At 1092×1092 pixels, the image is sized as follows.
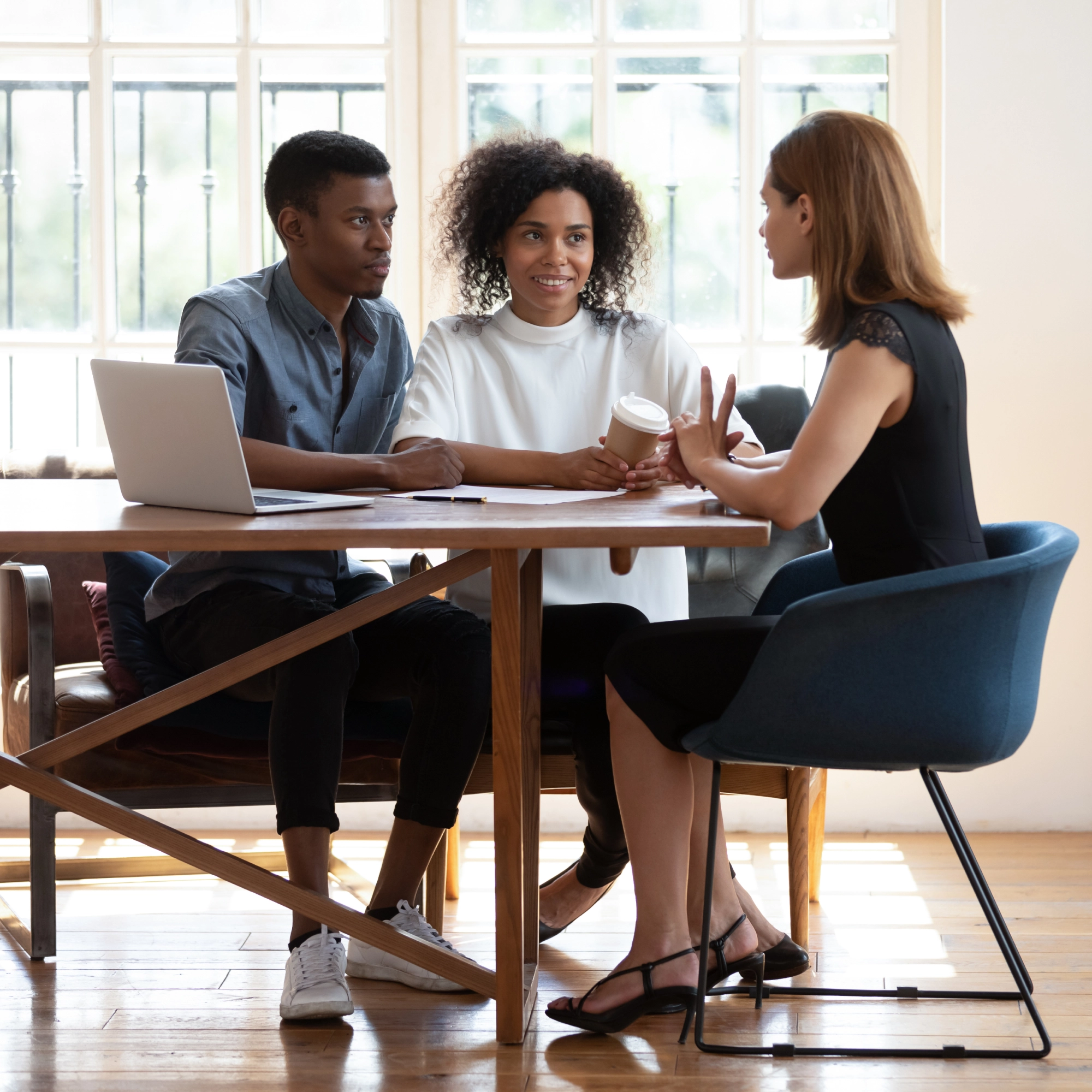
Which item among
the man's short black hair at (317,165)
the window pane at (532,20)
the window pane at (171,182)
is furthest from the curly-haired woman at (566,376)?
the window pane at (171,182)

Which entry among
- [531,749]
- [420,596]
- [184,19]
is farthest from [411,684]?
[184,19]

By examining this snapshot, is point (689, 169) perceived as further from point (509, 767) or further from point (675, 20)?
point (509, 767)

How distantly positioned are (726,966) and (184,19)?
8.54 ft

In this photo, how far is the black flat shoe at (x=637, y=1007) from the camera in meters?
1.89

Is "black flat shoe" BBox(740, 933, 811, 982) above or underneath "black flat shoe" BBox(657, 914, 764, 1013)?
underneath

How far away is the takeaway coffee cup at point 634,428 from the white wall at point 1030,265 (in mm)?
1534

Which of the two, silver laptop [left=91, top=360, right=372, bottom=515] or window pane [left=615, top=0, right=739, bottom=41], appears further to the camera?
window pane [left=615, top=0, right=739, bottom=41]

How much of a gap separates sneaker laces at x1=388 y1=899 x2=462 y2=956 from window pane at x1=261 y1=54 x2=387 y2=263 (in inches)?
73.1

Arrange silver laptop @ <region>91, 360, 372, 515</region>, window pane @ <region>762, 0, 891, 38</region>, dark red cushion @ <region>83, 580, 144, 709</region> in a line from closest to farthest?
silver laptop @ <region>91, 360, 372, 515</region>
dark red cushion @ <region>83, 580, 144, 709</region>
window pane @ <region>762, 0, 891, 38</region>

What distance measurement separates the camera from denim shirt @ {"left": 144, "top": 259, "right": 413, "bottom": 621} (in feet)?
7.16

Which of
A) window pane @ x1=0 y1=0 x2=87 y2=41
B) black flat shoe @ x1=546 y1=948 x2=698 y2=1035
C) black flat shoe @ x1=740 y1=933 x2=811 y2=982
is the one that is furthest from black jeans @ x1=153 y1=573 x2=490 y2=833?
window pane @ x1=0 y1=0 x2=87 y2=41

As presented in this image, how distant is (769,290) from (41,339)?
184cm

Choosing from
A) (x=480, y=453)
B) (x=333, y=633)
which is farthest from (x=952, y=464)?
(x=333, y=633)

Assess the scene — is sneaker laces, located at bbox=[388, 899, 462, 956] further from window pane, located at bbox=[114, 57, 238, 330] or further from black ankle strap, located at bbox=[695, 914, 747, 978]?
window pane, located at bbox=[114, 57, 238, 330]
